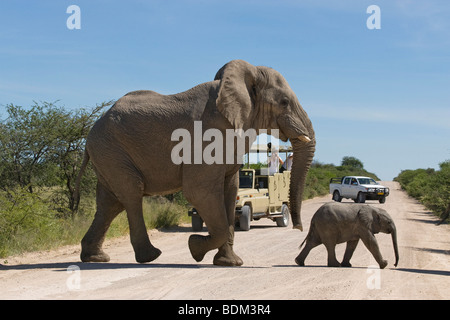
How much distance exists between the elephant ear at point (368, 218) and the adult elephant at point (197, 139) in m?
1.32

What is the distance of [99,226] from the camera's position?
401 inches

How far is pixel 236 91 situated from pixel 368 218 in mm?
3290

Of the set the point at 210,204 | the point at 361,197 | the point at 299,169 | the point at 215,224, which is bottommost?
the point at 361,197

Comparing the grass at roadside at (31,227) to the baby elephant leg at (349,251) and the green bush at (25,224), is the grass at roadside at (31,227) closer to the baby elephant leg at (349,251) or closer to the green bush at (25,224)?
the green bush at (25,224)

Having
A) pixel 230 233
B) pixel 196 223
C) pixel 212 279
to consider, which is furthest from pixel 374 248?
pixel 196 223

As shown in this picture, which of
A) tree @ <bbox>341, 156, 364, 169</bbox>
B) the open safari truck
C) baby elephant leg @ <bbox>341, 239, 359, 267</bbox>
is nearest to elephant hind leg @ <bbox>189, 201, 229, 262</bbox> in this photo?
baby elephant leg @ <bbox>341, 239, 359, 267</bbox>

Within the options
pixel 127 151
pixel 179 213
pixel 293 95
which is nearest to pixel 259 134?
pixel 293 95

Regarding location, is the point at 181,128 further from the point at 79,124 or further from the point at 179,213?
the point at 179,213

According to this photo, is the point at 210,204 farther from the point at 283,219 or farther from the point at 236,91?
the point at 283,219

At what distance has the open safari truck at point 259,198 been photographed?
61.4ft

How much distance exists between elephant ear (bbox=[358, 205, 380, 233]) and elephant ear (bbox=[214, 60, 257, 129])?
2.74m

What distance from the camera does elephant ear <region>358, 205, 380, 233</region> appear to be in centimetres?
1015
